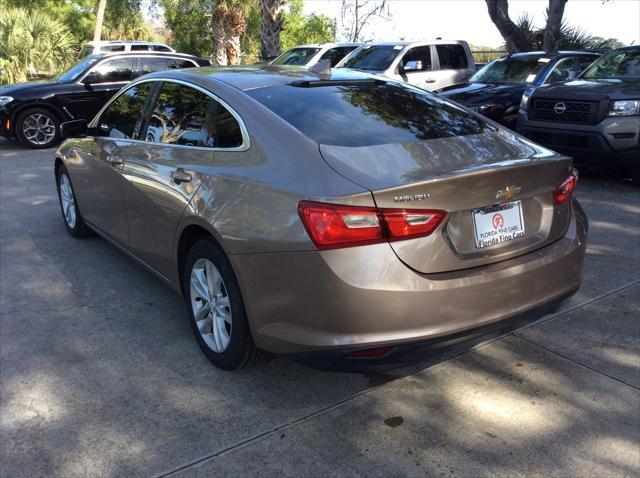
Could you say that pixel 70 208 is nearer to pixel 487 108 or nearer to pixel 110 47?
pixel 487 108

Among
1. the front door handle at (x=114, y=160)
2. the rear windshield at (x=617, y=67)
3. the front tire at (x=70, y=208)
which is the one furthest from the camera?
the rear windshield at (x=617, y=67)

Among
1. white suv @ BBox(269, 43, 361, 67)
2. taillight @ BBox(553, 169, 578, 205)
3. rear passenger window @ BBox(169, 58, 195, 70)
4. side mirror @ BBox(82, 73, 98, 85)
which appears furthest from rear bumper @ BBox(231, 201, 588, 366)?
white suv @ BBox(269, 43, 361, 67)

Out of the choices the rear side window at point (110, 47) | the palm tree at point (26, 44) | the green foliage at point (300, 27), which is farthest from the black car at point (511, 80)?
the green foliage at point (300, 27)

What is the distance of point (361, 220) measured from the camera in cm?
263

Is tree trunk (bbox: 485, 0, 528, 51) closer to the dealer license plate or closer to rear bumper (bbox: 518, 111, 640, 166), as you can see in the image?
rear bumper (bbox: 518, 111, 640, 166)

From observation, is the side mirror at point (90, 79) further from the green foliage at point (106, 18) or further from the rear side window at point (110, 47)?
the green foliage at point (106, 18)

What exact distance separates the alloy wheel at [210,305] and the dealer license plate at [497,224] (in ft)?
4.33

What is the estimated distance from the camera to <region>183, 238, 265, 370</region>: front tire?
3176 millimetres

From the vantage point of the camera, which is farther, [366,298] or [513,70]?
[513,70]

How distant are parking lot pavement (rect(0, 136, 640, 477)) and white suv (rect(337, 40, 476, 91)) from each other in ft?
28.1

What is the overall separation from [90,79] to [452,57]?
7.37m

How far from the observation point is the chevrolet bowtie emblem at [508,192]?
9.49 feet

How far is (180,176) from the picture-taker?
3.58 metres

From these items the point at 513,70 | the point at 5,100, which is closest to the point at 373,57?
the point at 513,70
